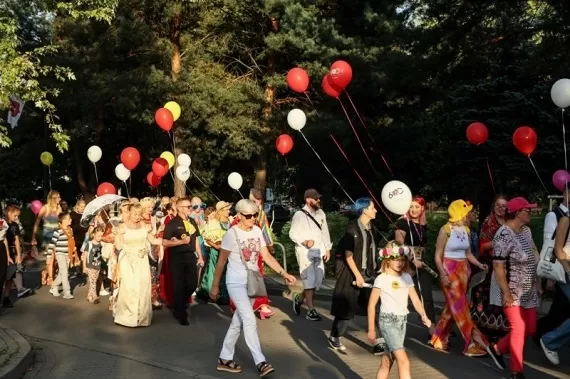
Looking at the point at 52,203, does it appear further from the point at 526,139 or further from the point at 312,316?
the point at 526,139

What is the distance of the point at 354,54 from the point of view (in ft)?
71.9

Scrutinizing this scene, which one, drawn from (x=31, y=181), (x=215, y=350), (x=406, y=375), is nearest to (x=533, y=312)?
(x=406, y=375)

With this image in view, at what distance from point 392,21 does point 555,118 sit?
666 centimetres

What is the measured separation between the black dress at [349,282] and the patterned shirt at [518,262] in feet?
5.48

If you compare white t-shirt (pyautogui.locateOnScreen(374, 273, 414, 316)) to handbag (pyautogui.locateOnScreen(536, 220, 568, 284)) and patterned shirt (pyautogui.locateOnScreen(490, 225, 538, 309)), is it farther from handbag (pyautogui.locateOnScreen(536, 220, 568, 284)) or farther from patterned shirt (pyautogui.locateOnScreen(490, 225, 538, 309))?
handbag (pyautogui.locateOnScreen(536, 220, 568, 284))

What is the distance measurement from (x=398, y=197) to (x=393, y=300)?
2232 millimetres

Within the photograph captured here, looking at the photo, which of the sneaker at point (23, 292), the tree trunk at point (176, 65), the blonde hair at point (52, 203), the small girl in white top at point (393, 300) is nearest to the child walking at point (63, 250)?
the sneaker at point (23, 292)

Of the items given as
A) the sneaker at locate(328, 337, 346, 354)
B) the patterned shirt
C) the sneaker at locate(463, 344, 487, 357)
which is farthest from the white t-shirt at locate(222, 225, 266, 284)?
the sneaker at locate(463, 344, 487, 357)

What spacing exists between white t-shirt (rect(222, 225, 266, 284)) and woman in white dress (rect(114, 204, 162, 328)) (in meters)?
3.11

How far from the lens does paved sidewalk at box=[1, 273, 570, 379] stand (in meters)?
7.29

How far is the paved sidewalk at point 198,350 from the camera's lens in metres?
7.29

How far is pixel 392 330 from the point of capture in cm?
596

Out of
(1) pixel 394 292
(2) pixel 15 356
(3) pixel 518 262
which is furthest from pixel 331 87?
(2) pixel 15 356

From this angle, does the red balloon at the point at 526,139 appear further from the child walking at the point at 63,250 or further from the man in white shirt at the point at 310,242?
the child walking at the point at 63,250
